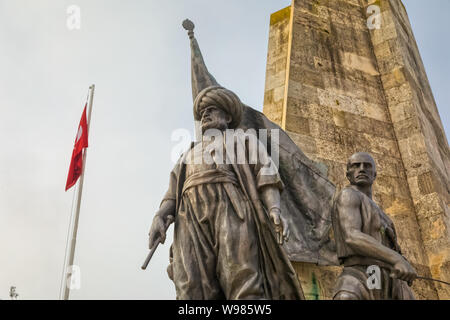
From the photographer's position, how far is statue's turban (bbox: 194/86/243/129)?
5891 millimetres

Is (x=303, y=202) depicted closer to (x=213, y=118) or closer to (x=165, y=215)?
(x=213, y=118)

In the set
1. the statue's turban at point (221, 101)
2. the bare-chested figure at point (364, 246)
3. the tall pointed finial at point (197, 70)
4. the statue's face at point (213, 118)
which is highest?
the tall pointed finial at point (197, 70)

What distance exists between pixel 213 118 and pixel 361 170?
5.53 ft

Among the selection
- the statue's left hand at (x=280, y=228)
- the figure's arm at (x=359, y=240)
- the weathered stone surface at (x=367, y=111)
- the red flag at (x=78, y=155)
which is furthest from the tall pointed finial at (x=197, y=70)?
the red flag at (x=78, y=155)

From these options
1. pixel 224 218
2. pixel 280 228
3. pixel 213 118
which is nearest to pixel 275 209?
pixel 280 228

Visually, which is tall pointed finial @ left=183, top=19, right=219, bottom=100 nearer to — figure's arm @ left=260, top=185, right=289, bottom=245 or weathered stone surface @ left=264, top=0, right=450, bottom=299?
weathered stone surface @ left=264, top=0, right=450, bottom=299

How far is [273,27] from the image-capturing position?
34.9 feet

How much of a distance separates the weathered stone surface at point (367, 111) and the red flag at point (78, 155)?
183 inches

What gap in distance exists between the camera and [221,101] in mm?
5902

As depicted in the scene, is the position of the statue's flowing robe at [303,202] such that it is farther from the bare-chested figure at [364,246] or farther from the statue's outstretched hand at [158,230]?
the statue's outstretched hand at [158,230]

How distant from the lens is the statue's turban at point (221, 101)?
589cm
